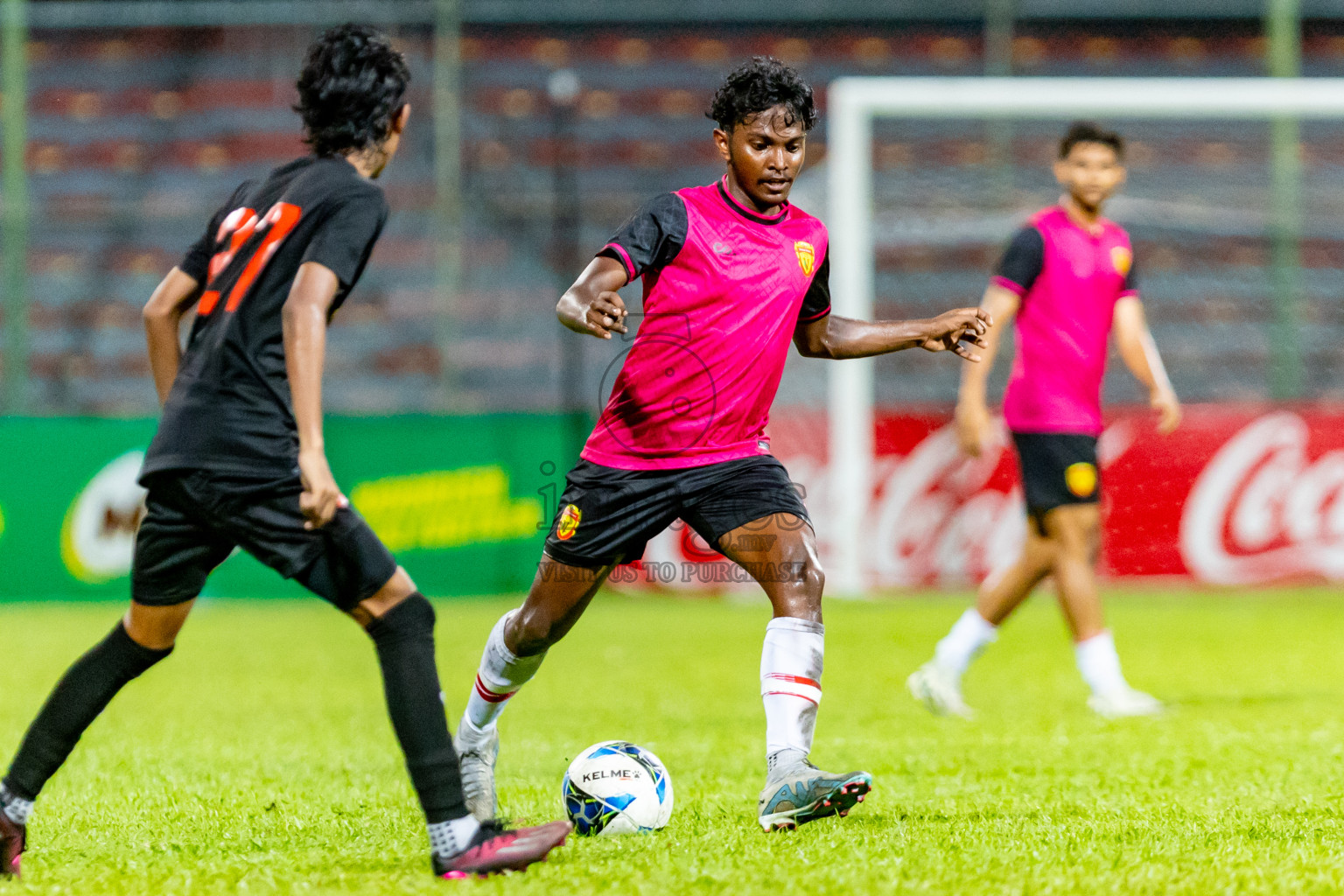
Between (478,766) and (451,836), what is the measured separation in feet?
3.03

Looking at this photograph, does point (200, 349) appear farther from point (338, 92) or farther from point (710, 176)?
point (710, 176)

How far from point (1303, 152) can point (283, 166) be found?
1321 centimetres

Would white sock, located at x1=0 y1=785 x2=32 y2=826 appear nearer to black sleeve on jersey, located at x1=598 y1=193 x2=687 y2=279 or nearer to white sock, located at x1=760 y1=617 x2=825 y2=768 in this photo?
white sock, located at x1=760 y1=617 x2=825 y2=768

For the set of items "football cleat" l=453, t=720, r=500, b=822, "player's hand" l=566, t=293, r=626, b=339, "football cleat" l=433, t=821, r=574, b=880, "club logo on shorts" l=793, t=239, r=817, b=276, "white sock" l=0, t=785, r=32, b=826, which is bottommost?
"football cleat" l=453, t=720, r=500, b=822

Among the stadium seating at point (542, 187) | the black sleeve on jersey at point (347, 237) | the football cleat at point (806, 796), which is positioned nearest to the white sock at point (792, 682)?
the football cleat at point (806, 796)

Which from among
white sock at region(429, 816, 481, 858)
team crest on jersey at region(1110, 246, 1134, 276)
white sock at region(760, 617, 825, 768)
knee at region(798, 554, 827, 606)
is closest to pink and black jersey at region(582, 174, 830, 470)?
knee at region(798, 554, 827, 606)

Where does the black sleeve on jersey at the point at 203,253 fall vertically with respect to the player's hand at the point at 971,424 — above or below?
above

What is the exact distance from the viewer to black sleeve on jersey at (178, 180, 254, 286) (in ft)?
11.7

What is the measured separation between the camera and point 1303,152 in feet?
48.2

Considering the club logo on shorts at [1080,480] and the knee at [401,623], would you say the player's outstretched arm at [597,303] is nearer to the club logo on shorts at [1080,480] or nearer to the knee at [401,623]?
the knee at [401,623]

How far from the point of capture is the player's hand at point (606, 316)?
3.45m

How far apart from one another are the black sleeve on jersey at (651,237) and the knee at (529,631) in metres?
0.91

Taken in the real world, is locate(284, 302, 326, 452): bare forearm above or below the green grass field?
above

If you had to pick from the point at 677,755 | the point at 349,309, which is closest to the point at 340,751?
the point at 677,755
